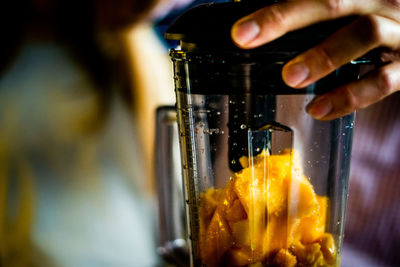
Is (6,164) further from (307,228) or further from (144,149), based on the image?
(307,228)

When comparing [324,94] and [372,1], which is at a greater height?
[372,1]

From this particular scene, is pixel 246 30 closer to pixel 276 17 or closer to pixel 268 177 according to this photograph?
pixel 276 17

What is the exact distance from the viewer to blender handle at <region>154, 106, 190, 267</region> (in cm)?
91

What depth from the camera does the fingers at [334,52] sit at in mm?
459

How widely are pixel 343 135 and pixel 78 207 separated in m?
0.88

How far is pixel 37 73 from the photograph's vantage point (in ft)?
3.87

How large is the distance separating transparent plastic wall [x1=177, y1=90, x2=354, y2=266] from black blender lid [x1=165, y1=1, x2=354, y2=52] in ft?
0.23

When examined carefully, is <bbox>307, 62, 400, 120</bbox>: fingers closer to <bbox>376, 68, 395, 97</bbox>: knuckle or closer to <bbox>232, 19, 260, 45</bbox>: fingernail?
<bbox>376, 68, 395, 97</bbox>: knuckle

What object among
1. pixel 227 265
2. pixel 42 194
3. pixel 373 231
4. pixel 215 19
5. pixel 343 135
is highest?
pixel 215 19

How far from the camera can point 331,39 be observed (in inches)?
18.2

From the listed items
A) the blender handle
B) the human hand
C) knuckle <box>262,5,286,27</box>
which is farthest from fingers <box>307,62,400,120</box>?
the blender handle

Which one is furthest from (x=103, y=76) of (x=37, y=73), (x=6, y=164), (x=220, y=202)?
(x=220, y=202)

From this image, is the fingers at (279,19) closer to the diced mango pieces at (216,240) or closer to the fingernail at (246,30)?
the fingernail at (246,30)

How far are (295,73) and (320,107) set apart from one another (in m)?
0.06
